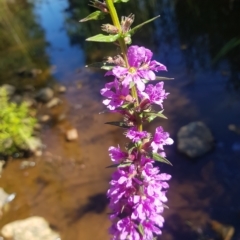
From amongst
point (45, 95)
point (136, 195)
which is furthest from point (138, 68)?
point (45, 95)

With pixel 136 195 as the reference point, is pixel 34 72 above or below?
below

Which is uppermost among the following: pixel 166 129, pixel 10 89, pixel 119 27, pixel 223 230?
pixel 119 27

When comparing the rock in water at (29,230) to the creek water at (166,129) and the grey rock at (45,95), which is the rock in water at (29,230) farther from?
the grey rock at (45,95)

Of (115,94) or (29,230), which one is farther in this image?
(29,230)

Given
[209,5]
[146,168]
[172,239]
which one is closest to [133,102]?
[146,168]

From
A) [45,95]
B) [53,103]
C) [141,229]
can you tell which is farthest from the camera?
[45,95]

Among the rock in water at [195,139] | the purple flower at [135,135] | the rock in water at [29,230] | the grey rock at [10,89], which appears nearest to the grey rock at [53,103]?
the grey rock at [10,89]

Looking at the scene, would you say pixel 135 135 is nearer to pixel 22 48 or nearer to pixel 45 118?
pixel 45 118
